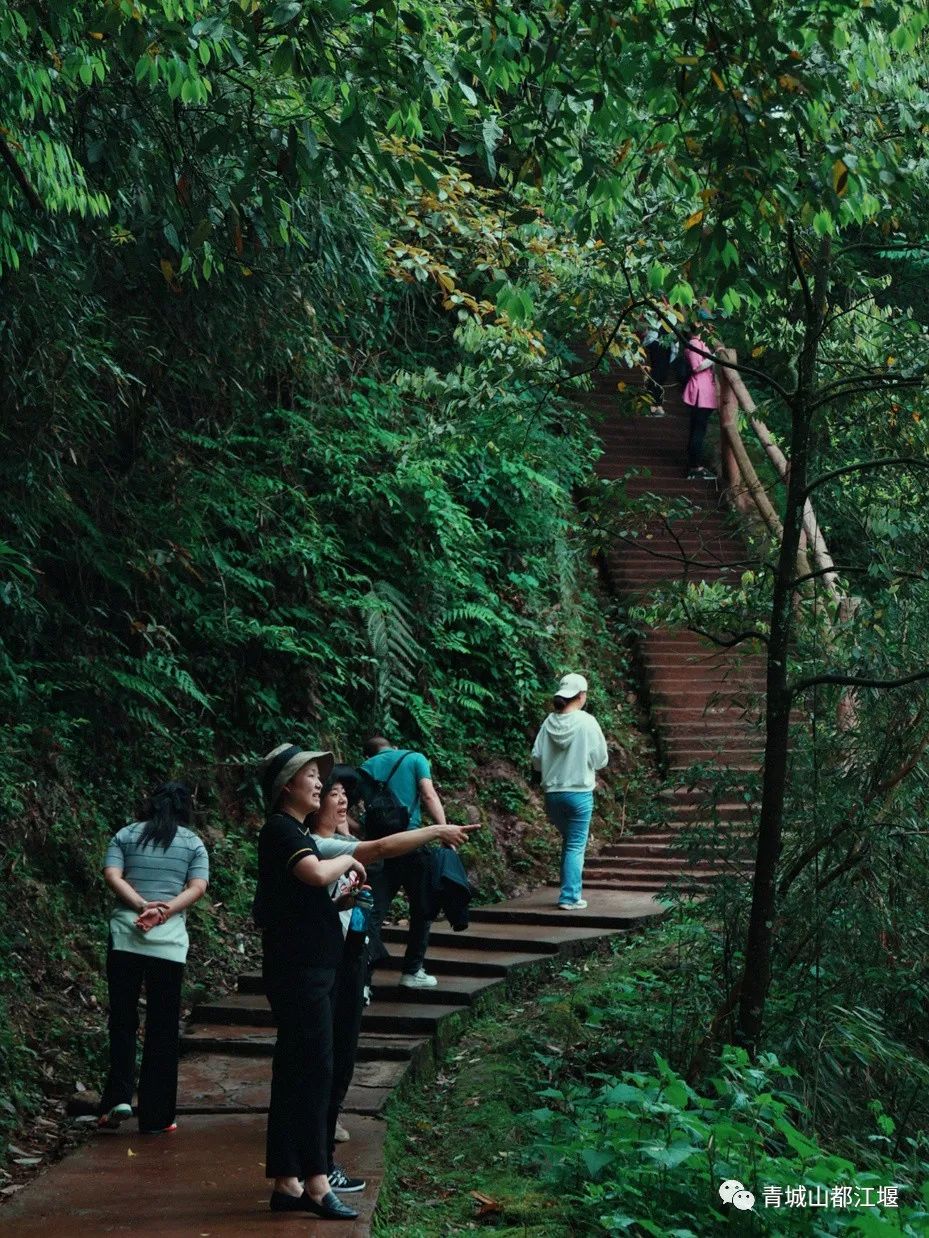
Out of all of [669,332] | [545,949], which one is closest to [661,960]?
[545,949]

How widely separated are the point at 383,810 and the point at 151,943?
2.23 metres

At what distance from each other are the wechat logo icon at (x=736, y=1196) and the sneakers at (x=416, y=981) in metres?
3.79

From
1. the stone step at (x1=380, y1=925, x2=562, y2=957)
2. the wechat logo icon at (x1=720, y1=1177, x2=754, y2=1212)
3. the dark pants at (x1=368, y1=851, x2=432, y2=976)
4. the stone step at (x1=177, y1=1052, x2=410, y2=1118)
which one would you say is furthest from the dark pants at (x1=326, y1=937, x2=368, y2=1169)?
the stone step at (x1=380, y1=925, x2=562, y2=957)

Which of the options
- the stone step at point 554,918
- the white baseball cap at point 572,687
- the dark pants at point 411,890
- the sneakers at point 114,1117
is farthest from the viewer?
the white baseball cap at point 572,687

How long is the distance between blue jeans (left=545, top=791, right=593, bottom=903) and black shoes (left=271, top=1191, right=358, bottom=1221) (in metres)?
5.70

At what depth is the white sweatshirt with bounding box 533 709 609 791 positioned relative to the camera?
11234 mm

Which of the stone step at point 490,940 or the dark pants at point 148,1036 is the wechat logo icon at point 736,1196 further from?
the stone step at point 490,940

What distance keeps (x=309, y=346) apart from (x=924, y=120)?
5.36 meters

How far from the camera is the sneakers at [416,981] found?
895cm

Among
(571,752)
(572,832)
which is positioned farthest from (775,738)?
(572,832)

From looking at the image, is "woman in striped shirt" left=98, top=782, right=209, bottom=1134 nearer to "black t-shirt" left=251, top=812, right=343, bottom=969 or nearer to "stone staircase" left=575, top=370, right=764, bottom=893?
"black t-shirt" left=251, top=812, right=343, bottom=969

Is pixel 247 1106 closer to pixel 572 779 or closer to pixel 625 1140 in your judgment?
pixel 625 1140

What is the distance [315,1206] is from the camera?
18.3 ft

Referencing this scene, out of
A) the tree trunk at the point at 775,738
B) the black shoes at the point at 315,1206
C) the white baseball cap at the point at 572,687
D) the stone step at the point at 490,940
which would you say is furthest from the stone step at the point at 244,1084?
the white baseball cap at the point at 572,687
